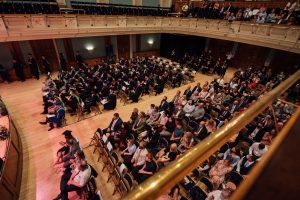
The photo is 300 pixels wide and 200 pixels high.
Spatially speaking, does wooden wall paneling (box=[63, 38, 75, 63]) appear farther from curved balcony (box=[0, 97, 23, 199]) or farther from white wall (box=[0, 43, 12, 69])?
curved balcony (box=[0, 97, 23, 199])

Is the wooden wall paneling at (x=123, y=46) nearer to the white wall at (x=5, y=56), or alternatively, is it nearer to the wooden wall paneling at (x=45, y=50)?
the wooden wall paneling at (x=45, y=50)

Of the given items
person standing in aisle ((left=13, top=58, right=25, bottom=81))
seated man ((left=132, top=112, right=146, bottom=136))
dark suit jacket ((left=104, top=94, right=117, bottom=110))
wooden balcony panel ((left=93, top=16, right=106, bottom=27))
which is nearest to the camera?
seated man ((left=132, top=112, right=146, bottom=136))

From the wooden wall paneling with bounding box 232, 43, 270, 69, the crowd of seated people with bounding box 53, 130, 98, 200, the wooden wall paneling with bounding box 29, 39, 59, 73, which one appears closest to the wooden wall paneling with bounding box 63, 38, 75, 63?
the wooden wall paneling with bounding box 29, 39, 59, 73

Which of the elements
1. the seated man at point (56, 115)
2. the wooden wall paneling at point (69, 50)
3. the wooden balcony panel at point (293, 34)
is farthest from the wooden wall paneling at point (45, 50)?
the wooden balcony panel at point (293, 34)

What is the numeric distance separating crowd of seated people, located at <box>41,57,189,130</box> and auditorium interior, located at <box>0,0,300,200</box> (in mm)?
69

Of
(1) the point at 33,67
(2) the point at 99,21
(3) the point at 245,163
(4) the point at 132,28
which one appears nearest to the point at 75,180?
(3) the point at 245,163

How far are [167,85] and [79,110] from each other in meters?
6.11

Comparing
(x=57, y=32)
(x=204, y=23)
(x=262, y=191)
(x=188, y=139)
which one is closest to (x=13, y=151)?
(x=188, y=139)

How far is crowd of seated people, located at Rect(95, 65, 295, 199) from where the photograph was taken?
442cm

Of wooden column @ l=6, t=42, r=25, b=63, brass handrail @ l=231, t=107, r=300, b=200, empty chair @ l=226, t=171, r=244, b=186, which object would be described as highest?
brass handrail @ l=231, t=107, r=300, b=200

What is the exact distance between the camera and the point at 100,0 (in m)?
14.2

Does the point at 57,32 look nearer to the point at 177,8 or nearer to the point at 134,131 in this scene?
the point at 134,131

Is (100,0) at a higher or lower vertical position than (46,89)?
higher

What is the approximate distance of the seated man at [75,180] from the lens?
4142 millimetres
